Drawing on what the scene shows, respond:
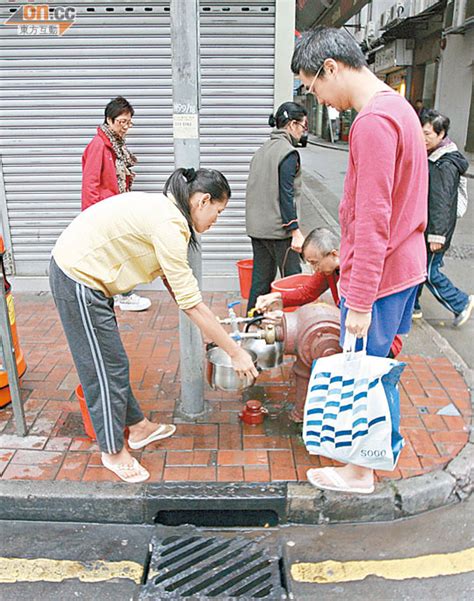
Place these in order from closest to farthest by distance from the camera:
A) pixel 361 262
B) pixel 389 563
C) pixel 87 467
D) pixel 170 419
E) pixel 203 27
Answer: pixel 361 262 → pixel 389 563 → pixel 87 467 → pixel 170 419 → pixel 203 27

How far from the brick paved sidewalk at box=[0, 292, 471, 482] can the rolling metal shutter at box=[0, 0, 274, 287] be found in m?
1.80

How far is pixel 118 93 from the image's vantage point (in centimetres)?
534

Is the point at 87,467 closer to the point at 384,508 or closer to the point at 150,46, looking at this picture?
the point at 384,508

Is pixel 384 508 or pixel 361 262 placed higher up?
pixel 361 262

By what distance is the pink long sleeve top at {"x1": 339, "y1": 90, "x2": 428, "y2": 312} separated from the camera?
219 cm

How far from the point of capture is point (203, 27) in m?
5.21

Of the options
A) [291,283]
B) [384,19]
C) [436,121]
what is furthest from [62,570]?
[384,19]

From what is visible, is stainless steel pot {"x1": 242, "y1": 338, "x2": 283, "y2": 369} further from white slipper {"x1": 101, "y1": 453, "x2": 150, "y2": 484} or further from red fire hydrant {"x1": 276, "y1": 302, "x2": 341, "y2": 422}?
white slipper {"x1": 101, "y1": 453, "x2": 150, "y2": 484}

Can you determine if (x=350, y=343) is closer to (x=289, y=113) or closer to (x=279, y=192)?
(x=279, y=192)

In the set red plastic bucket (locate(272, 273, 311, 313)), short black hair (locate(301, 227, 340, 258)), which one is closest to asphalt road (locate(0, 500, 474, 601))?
short black hair (locate(301, 227, 340, 258))

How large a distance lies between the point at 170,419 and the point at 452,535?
5.61ft

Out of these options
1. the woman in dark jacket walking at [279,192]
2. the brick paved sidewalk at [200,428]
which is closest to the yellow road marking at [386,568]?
the brick paved sidewalk at [200,428]

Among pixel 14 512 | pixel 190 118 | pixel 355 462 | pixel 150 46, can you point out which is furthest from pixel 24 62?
pixel 355 462

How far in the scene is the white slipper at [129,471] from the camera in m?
2.90
